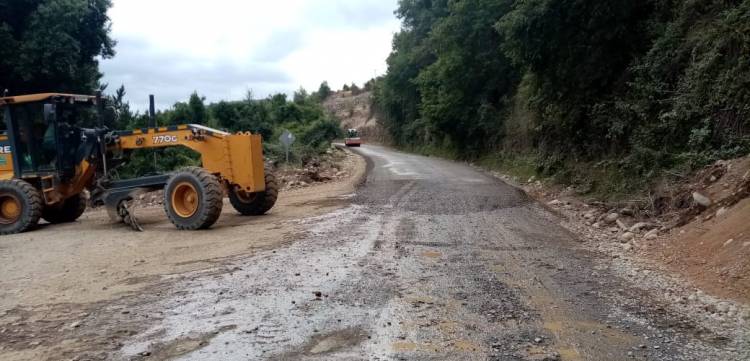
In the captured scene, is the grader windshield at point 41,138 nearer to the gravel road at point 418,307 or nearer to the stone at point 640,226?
the gravel road at point 418,307

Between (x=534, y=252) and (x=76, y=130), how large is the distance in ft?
32.4

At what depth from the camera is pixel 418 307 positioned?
17.3ft

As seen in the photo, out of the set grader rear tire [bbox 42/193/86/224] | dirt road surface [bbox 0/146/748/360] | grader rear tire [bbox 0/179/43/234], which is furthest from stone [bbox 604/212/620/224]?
grader rear tire [bbox 42/193/86/224]

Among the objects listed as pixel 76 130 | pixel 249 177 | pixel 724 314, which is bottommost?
pixel 724 314

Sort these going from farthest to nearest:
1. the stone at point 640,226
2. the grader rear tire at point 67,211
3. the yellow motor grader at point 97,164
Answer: the grader rear tire at point 67,211, the yellow motor grader at point 97,164, the stone at point 640,226

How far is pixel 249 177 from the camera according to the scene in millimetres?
10734

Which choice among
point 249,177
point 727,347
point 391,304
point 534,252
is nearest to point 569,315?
point 727,347

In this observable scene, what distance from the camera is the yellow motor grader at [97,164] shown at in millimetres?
10648

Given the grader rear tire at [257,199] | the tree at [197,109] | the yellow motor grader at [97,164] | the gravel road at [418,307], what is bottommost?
the gravel road at [418,307]

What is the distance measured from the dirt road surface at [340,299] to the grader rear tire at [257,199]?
1955mm

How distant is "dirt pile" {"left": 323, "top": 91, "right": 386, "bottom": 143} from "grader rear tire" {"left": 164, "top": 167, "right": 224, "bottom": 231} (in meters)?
56.8

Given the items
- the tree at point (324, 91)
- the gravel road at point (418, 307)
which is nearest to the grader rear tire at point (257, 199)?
the gravel road at point (418, 307)

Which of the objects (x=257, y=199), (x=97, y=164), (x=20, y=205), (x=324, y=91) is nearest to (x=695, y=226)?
(x=257, y=199)

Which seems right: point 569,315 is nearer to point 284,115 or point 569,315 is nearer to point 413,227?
point 413,227
